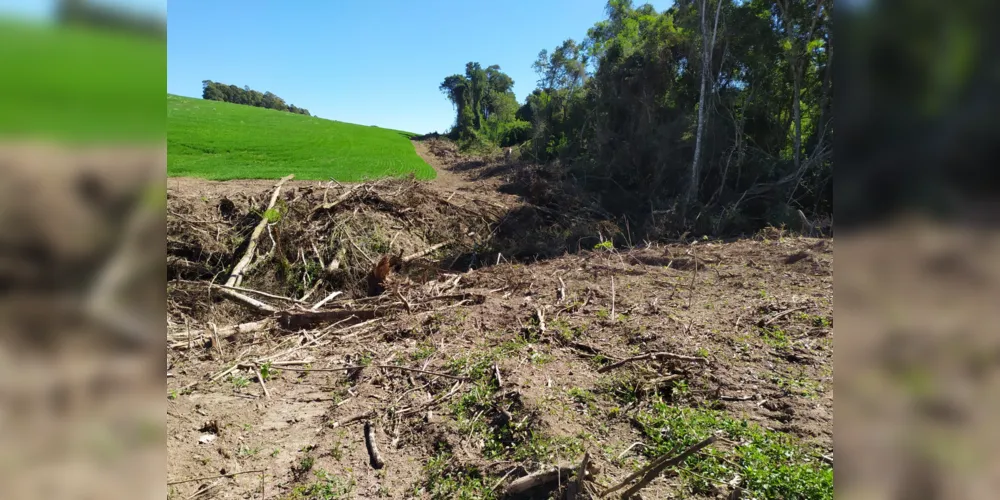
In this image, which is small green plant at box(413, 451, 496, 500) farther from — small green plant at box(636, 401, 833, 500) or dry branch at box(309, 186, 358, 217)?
dry branch at box(309, 186, 358, 217)

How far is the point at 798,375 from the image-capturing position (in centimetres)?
430

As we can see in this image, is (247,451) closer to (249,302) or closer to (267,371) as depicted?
(267,371)

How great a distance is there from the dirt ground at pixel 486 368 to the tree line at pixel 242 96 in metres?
90.4

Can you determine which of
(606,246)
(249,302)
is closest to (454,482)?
(249,302)

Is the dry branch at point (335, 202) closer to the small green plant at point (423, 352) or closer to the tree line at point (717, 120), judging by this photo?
the small green plant at point (423, 352)

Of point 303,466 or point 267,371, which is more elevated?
point 267,371

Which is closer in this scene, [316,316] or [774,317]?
[774,317]

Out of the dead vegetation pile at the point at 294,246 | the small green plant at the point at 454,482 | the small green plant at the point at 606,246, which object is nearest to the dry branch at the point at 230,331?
the dead vegetation pile at the point at 294,246

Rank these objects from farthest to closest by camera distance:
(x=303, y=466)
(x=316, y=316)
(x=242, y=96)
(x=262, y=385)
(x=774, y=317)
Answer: (x=242, y=96)
(x=316, y=316)
(x=774, y=317)
(x=262, y=385)
(x=303, y=466)

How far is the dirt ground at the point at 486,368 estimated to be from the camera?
344 cm
